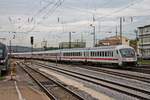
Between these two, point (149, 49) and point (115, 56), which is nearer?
point (115, 56)

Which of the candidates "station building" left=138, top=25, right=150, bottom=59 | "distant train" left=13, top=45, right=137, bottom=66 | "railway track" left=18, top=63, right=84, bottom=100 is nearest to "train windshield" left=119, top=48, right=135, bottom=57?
"distant train" left=13, top=45, right=137, bottom=66

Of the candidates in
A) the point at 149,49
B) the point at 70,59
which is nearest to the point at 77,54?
the point at 70,59

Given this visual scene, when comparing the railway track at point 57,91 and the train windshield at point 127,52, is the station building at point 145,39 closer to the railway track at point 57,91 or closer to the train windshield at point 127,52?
the train windshield at point 127,52

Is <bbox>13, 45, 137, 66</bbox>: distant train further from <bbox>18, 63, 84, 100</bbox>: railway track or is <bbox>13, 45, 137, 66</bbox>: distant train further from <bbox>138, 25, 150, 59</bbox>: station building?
<bbox>138, 25, 150, 59</bbox>: station building

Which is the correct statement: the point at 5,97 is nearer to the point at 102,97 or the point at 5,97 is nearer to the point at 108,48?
the point at 102,97

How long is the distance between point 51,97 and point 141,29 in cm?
11711

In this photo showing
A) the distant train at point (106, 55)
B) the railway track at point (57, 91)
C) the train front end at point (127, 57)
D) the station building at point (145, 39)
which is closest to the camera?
the railway track at point (57, 91)

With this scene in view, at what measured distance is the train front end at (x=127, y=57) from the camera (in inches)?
1666

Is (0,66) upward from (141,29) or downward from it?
downward

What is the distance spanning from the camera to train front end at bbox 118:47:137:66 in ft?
139

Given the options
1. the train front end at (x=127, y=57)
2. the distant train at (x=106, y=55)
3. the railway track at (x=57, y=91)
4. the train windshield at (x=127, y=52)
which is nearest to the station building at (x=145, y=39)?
the distant train at (x=106, y=55)

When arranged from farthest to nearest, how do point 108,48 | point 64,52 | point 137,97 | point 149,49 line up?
point 149,49 → point 64,52 → point 108,48 → point 137,97

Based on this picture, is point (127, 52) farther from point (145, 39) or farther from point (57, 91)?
point (145, 39)

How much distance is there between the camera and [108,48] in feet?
152
